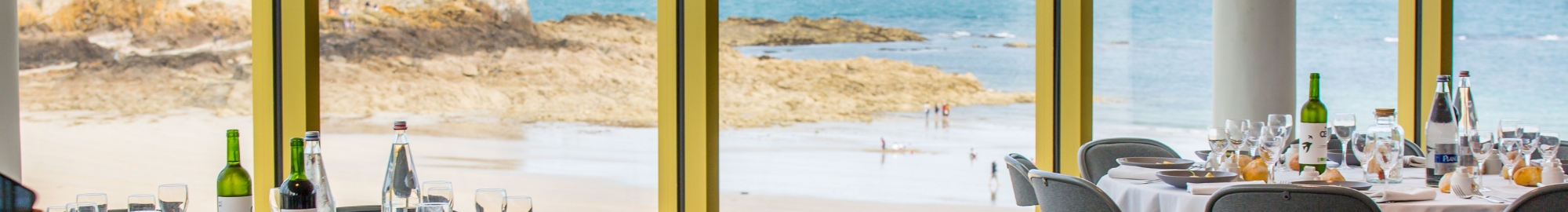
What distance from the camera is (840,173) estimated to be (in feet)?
21.5

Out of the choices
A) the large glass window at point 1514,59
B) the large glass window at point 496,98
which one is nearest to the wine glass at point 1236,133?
the large glass window at point 496,98

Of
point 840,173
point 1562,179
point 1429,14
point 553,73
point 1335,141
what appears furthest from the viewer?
point 553,73

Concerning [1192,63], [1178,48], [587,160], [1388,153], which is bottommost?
[587,160]

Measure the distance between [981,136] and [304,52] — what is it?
5.13m

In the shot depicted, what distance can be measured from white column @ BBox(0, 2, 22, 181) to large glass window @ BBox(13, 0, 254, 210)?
83 centimetres

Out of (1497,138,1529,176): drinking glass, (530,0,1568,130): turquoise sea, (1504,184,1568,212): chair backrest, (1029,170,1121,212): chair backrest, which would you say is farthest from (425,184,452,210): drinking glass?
(530,0,1568,130): turquoise sea

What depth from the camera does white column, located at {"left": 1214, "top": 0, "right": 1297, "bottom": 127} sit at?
4.44 m

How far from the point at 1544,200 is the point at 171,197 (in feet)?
8.22

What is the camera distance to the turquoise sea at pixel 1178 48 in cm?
748

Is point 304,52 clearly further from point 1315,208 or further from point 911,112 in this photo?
point 911,112

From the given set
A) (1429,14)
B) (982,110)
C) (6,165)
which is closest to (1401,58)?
(1429,14)

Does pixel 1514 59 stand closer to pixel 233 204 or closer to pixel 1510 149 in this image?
pixel 1510 149

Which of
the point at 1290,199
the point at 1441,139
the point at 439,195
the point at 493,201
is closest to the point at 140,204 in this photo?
the point at 439,195

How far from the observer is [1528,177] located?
8.15 feet
